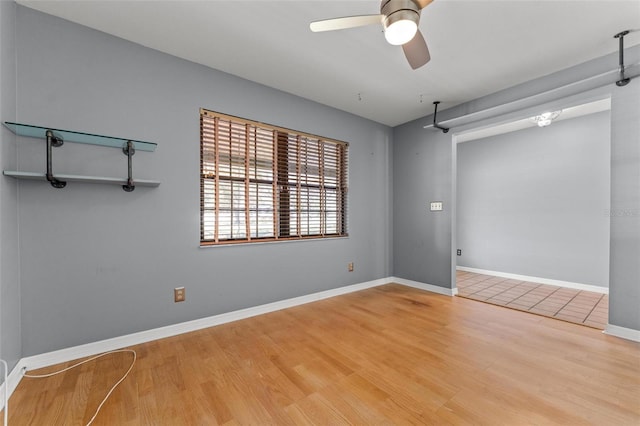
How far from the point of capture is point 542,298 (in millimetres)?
3555

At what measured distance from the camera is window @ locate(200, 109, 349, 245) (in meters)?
2.75

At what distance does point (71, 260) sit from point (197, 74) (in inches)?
78.8

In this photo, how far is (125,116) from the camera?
227 cm

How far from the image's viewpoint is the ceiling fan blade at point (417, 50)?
179 cm

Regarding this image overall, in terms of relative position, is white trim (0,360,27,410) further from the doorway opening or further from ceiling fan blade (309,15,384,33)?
the doorway opening

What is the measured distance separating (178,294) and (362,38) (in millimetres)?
2880

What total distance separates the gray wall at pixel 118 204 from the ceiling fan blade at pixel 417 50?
1.73 metres

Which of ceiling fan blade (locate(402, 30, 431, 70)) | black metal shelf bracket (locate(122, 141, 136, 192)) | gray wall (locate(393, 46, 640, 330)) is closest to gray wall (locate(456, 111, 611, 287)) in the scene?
gray wall (locate(393, 46, 640, 330))

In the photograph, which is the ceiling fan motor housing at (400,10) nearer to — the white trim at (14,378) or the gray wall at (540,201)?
the white trim at (14,378)

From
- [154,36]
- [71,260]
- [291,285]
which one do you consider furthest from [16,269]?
[291,285]

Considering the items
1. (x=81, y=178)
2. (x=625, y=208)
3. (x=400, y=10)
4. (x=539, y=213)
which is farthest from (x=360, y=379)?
(x=539, y=213)

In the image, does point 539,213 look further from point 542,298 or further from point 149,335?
point 149,335

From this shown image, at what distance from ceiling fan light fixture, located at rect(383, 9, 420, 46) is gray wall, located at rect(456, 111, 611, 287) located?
4.23 m

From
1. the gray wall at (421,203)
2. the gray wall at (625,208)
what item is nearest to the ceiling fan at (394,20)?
the gray wall at (625,208)
